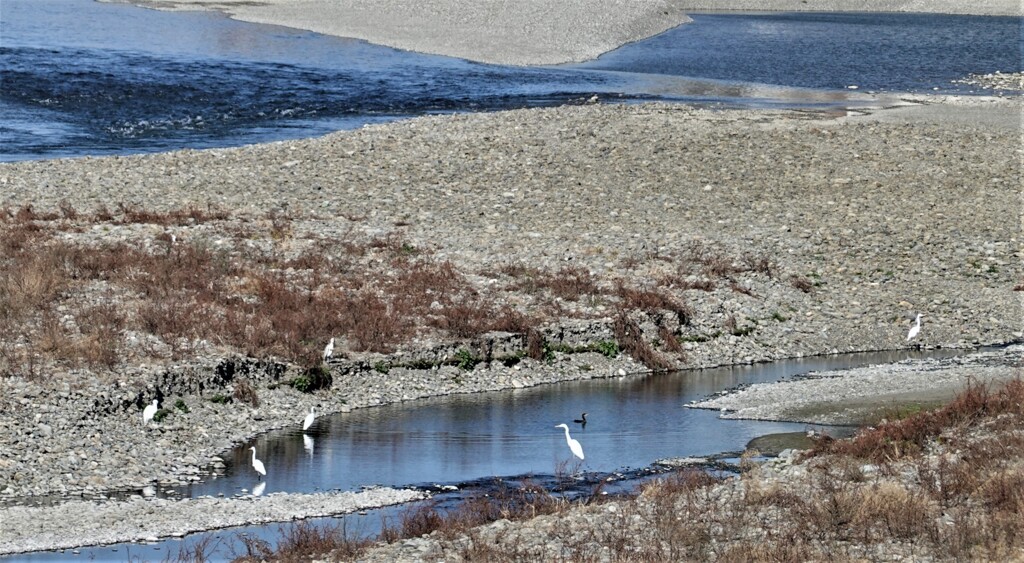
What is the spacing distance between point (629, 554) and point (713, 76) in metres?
58.7

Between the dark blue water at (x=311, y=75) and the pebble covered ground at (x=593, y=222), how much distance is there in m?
8.73

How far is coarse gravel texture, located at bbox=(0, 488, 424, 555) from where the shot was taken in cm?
1623

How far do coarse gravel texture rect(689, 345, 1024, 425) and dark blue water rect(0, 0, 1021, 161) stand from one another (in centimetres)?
2873

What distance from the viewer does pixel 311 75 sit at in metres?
68.4

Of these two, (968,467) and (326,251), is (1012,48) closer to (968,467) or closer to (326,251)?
(326,251)

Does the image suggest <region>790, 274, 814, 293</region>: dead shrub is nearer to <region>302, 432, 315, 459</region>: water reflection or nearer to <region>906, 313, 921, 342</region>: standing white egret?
<region>906, 313, 921, 342</region>: standing white egret

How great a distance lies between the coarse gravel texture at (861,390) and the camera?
2302 cm

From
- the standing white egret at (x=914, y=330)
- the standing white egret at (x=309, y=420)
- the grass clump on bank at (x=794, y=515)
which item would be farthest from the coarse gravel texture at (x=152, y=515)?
the standing white egret at (x=914, y=330)

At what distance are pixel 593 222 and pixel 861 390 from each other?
38.7 ft

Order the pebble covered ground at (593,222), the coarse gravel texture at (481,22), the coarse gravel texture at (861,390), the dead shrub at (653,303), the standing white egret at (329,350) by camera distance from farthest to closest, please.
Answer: the coarse gravel texture at (481,22) < the dead shrub at (653,303) < the standing white egret at (329,350) < the coarse gravel texture at (861,390) < the pebble covered ground at (593,222)

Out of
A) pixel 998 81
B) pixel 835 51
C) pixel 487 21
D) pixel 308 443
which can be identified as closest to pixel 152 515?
pixel 308 443

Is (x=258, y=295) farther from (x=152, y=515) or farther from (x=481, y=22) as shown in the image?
(x=481, y=22)

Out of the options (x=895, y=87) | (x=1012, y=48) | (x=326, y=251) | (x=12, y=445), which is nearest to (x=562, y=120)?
(x=326, y=251)

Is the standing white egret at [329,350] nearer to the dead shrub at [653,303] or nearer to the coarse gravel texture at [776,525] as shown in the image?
the dead shrub at [653,303]
